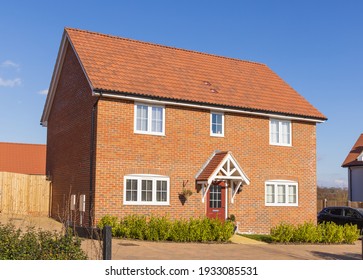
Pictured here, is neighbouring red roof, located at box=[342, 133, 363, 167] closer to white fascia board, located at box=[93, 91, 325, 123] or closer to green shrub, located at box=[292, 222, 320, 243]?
white fascia board, located at box=[93, 91, 325, 123]

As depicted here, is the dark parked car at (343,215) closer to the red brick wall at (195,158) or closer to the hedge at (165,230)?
the red brick wall at (195,158)

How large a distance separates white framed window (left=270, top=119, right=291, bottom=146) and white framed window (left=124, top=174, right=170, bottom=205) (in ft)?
22.1

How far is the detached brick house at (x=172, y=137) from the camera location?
70.8 ft

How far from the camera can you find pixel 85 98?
23.0 metres

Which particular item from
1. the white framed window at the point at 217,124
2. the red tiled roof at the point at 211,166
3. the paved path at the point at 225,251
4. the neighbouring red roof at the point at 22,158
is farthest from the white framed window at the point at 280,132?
the neighbouring red roof at the point at 22,158

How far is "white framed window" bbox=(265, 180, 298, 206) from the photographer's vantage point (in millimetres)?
25578

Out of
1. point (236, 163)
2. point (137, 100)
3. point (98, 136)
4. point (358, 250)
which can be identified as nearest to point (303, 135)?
point (236, 163)

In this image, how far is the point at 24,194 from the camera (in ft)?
85.1

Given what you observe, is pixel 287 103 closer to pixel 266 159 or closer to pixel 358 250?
pixel 266 159

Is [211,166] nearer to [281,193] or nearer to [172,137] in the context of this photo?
[172,137]

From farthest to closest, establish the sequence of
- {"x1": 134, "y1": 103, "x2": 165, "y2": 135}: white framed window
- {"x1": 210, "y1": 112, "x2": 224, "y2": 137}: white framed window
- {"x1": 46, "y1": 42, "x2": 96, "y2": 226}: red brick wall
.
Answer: {"x1": 210, "y1": 112, "x2": 224, "y2": 137}: white framed window → {"x1": 46, "y1": 42, "x2": 96, "y2": 226}: red brick wall → {"x1": 134, "y1": 103, "x2": 165, "y2": 135}: white framed window

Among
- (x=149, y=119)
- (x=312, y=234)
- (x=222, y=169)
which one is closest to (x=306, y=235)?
(x=312, y=234)

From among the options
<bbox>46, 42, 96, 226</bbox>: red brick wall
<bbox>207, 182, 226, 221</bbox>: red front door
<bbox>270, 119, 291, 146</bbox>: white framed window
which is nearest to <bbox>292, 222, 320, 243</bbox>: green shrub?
<bbox>207, 182, 226, 221</bbox>: red front door

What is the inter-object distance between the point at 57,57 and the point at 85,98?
478 centimetres
